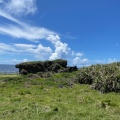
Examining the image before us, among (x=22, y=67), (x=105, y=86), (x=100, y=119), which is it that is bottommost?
(x=100, y=119)

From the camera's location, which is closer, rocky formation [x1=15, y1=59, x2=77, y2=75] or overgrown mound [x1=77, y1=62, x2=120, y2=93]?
overgrown mound [x1=77, y1=62, x2=120, y2=93]

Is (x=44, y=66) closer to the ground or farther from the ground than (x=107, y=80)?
farther from the ground

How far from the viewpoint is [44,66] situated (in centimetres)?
3678

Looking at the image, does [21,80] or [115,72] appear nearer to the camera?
[115,72]

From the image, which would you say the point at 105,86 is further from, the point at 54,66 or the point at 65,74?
the point at 54,66

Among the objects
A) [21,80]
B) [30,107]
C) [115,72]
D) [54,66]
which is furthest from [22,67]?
[30,107]

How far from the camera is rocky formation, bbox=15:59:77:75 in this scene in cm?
3550

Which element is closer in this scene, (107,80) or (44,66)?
(107,80)

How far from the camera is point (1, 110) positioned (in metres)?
13.6

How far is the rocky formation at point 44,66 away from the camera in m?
35.5

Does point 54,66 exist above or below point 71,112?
above

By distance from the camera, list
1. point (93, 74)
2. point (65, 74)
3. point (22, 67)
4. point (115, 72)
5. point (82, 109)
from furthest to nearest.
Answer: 1. point (22, 67)
2. point (65, 74)
3. point (93, 74)
4. point (115, 72)
5. point (82, 109)

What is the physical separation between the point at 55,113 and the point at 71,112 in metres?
0.83

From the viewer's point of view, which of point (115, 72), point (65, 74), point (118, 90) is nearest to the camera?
point (118, 90)
